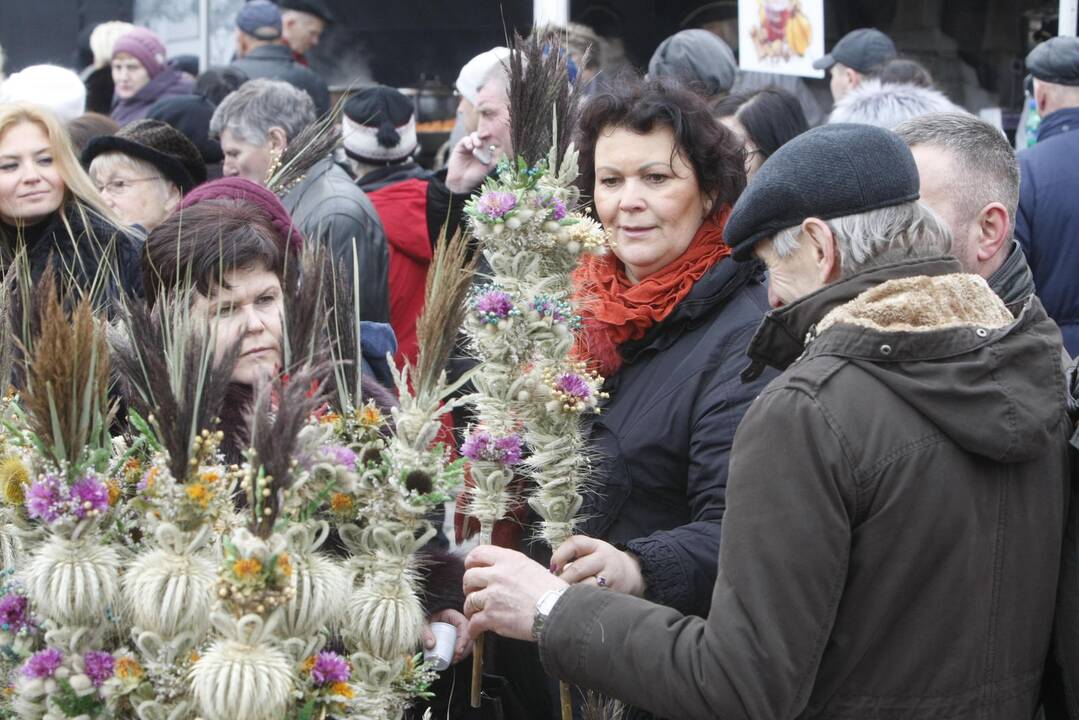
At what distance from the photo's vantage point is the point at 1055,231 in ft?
13.1

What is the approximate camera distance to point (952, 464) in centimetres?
170

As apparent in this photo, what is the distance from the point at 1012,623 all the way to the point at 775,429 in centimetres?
45

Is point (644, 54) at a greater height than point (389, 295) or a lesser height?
greater

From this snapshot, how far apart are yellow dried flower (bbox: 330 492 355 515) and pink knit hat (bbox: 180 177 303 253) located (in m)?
0.90

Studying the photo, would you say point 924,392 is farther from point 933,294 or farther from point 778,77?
point 778,77

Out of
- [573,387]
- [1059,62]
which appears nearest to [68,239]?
[573,387]

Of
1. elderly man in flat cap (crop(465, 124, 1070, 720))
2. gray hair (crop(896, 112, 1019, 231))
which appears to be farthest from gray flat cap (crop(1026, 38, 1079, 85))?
elderly man in flat cap (crop(465, 124, 1070, 720))

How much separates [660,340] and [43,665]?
1286 millimetres

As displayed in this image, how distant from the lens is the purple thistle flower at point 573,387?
2229mm

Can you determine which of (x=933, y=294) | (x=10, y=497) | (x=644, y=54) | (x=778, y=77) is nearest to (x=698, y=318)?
(x=933, y=294)

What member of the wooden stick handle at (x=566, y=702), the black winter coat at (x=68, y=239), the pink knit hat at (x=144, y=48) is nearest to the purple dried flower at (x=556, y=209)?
the wooden stick handle at (x=566, y=702)

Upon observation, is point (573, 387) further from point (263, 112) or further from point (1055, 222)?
point (263, 112)

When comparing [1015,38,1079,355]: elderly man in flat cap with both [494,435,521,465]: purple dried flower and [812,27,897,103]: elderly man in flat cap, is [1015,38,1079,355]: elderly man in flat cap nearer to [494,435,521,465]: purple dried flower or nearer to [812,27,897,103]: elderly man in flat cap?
[812,27,897,103]: elderly man in flat cap

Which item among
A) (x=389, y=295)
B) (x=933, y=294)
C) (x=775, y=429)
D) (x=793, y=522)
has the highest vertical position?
(x=933, y=294)
